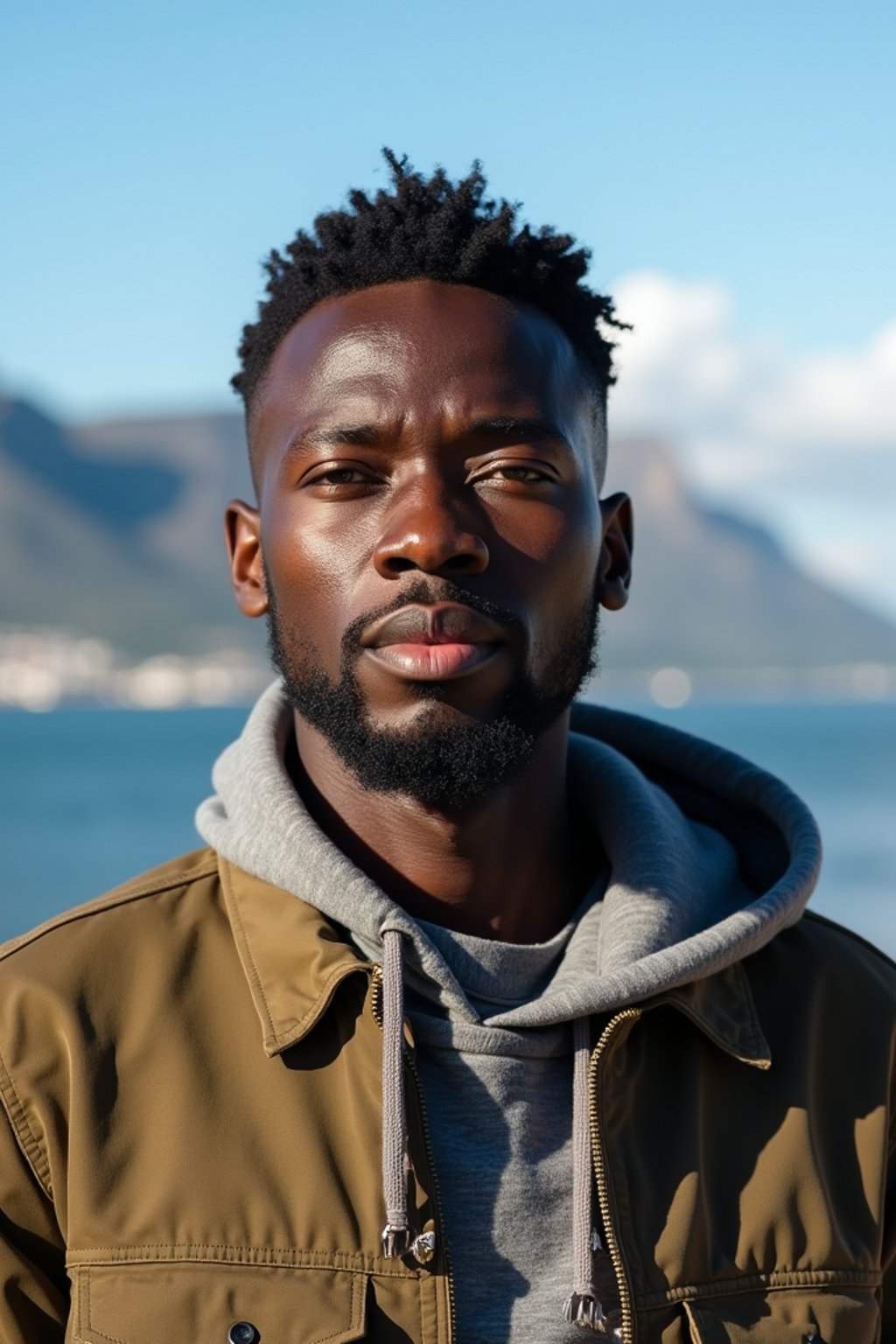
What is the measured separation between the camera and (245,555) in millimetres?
2986

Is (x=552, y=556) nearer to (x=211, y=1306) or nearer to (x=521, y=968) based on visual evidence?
(x=521, y=968)

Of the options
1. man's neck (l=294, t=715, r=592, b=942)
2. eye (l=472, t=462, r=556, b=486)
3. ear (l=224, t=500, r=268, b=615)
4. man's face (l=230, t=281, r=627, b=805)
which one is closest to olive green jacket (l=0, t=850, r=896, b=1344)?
man's neck (l=294, t=715, r=592, b=942)

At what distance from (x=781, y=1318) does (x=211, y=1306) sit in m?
0.88

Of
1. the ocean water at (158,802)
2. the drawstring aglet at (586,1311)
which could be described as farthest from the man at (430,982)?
the ocean water at (158,802)

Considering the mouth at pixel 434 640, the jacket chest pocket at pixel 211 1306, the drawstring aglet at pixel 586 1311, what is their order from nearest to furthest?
1. the jacket chest pocket at pixel 211 1306
2. the drawstring aglet at pixel 586 1311
3. the mouth at pixel 434 640

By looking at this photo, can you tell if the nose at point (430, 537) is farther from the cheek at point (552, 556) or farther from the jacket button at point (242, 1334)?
the jacket button at point (242, 1334)

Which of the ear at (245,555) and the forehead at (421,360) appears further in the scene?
the ear at (245,555)

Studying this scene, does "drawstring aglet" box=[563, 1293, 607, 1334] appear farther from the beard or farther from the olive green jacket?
the beard

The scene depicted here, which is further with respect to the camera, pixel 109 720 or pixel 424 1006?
pixel 109 720

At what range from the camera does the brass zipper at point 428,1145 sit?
2326mm

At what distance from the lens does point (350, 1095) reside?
2.44 m

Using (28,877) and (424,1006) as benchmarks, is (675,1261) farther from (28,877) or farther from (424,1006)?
(28,877)

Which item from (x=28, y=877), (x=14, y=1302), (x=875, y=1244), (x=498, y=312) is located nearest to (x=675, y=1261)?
(x=875, y=1244)

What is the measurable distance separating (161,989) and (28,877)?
43.2 metres
